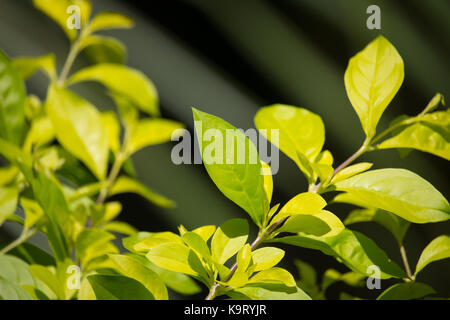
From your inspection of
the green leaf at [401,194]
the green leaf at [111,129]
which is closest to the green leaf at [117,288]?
the green leaf at [401,194]

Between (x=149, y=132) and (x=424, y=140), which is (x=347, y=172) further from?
(x=149, y=132)

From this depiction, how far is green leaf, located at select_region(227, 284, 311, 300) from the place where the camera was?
1.07ft

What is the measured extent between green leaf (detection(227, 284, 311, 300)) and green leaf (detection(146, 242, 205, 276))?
48 mm

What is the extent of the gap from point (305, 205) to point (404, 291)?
0.60 ft

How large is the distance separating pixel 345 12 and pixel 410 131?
1.91 feet

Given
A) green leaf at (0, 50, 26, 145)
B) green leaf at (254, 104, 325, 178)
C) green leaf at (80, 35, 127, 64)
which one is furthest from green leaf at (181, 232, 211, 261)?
green leaf at (80, 35, 127, 64)

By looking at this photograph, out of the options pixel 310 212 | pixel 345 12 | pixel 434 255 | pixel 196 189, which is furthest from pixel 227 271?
pixel 345 12

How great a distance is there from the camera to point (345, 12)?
83cm

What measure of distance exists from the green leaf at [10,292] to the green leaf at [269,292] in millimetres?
224

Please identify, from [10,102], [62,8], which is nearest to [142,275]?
[10,102]

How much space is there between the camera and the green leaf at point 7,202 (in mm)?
445

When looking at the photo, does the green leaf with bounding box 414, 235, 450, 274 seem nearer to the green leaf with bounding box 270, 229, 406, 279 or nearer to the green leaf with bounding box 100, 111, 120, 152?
the green leaf with bounding box 270, 229, 406, 279

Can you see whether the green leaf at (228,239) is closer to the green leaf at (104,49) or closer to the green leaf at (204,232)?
the green leaf at (204,232)

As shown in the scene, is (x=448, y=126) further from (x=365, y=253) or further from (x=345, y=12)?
(x=345, y=12)
